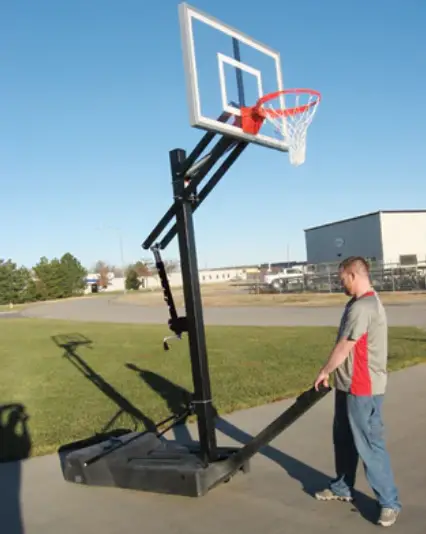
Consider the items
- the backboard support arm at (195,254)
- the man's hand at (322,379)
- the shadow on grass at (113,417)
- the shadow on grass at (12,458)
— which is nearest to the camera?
the man's hand at (322,379)

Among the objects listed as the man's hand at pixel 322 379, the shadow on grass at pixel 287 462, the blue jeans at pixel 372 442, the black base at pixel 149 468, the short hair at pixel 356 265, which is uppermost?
the short hair at pixel 356 265

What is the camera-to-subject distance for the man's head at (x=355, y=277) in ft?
14.4

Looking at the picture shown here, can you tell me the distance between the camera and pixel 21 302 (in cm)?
9262

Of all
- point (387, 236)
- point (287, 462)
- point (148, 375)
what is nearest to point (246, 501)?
point (287, 462)

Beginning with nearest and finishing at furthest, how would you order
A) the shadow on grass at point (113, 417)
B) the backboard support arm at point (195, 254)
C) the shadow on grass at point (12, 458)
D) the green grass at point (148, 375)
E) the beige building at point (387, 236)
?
the shadow on grass at point (12, 458) → the backboard support arm at point (195, 254) → the shadow on grass at point (113, 417) → the green grass at point (148, 375) → the beige building at point (387, 236)

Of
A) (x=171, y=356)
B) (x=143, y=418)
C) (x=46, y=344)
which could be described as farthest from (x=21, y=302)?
(x=143, y=418)

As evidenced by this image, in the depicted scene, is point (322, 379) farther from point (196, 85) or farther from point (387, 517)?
point (196, 85)

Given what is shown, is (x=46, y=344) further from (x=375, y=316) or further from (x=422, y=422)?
(x=375, y=316)

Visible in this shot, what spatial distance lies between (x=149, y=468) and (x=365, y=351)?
216 cm

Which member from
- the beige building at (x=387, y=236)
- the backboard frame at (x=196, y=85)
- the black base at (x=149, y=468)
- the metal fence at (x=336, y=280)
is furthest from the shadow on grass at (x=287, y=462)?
the beige building at (x=387, y=236)

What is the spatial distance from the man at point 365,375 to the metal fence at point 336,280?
116 ft

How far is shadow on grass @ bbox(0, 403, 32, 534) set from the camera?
4.75 m

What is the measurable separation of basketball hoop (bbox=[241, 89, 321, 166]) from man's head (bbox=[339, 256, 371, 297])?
5.33ft

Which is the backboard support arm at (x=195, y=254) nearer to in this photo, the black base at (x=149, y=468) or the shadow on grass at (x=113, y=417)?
the black base at (x=149, y=468)
